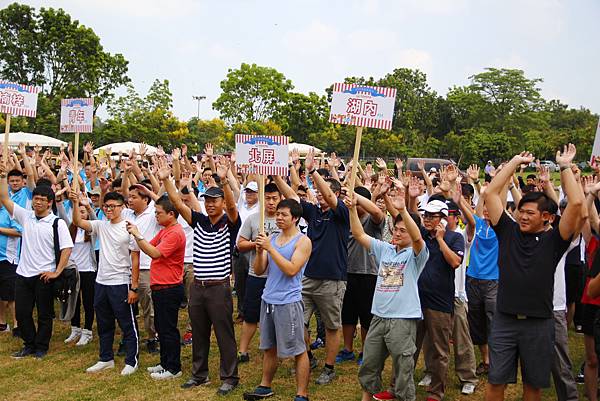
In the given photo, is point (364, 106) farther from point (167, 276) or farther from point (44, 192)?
point (44, 192)

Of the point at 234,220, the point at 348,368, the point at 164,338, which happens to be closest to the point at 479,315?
the point at 348,368

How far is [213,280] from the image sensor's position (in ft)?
20.5

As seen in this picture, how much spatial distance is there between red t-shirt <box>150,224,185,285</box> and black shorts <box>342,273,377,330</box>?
2100 mm

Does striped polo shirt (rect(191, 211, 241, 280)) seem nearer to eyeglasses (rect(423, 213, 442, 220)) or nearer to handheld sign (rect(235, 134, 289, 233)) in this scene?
handheld sign (rect(235, 134, 289, 233))

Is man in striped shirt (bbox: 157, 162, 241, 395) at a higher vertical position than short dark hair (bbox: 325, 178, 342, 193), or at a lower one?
lower

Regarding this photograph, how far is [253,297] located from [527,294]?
337 cm

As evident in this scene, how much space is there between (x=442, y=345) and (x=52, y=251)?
4.95 m

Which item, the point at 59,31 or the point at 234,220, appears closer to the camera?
the point at 234,220

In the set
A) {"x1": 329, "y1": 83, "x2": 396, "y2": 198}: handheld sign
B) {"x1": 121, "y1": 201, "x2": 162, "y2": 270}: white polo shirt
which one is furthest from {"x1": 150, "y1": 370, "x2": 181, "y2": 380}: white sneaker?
{"x1": 329, "y1": 83, "x2": 396, "y2": 198}: handheld sign

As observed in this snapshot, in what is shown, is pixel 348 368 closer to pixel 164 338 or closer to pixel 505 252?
pixel 164 338

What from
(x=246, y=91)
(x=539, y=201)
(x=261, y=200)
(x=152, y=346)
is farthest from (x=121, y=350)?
(x=246, y=91)

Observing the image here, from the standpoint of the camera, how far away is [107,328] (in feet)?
23.3

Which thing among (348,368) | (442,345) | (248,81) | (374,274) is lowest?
Answer: (348,368)

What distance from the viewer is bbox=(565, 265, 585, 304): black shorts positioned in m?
7.67
